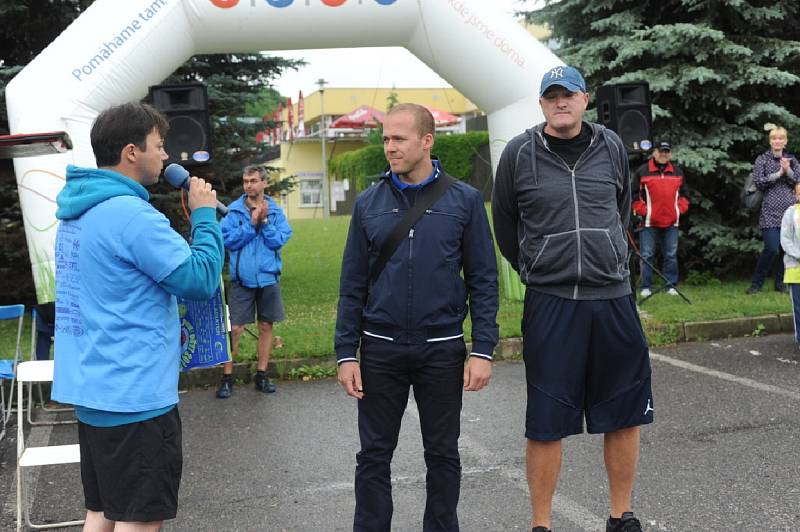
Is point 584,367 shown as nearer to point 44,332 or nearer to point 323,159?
point 44,332

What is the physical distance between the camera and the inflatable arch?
7.70 metres

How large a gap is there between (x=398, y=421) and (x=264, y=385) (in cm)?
360

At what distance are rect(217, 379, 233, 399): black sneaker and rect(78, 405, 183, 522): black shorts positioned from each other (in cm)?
401

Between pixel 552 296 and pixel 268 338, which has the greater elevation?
pixel 552 296

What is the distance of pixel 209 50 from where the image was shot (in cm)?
916

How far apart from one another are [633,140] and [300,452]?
5.85 metres

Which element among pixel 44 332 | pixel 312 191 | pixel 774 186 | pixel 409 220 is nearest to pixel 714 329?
pixel 774 186

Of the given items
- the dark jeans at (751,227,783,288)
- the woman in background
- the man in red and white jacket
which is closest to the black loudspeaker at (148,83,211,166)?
the man in red and white jacket

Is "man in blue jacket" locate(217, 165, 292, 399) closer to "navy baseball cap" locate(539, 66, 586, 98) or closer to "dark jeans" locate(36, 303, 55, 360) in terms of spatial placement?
"dark jeans" locate(36, 303, 55, 360)

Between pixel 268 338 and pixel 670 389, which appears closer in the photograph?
pixel 670 389

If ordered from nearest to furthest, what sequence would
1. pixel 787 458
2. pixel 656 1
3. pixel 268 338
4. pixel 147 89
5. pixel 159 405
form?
pixel 159 405, pixel 787 458, pixel 268 338, pixel 147 89, pixel 656 1

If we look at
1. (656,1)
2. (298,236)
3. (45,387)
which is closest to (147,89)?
(45,387)

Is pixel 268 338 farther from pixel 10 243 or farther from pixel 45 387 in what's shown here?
pixel 10 243

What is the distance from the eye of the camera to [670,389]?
250 inches
